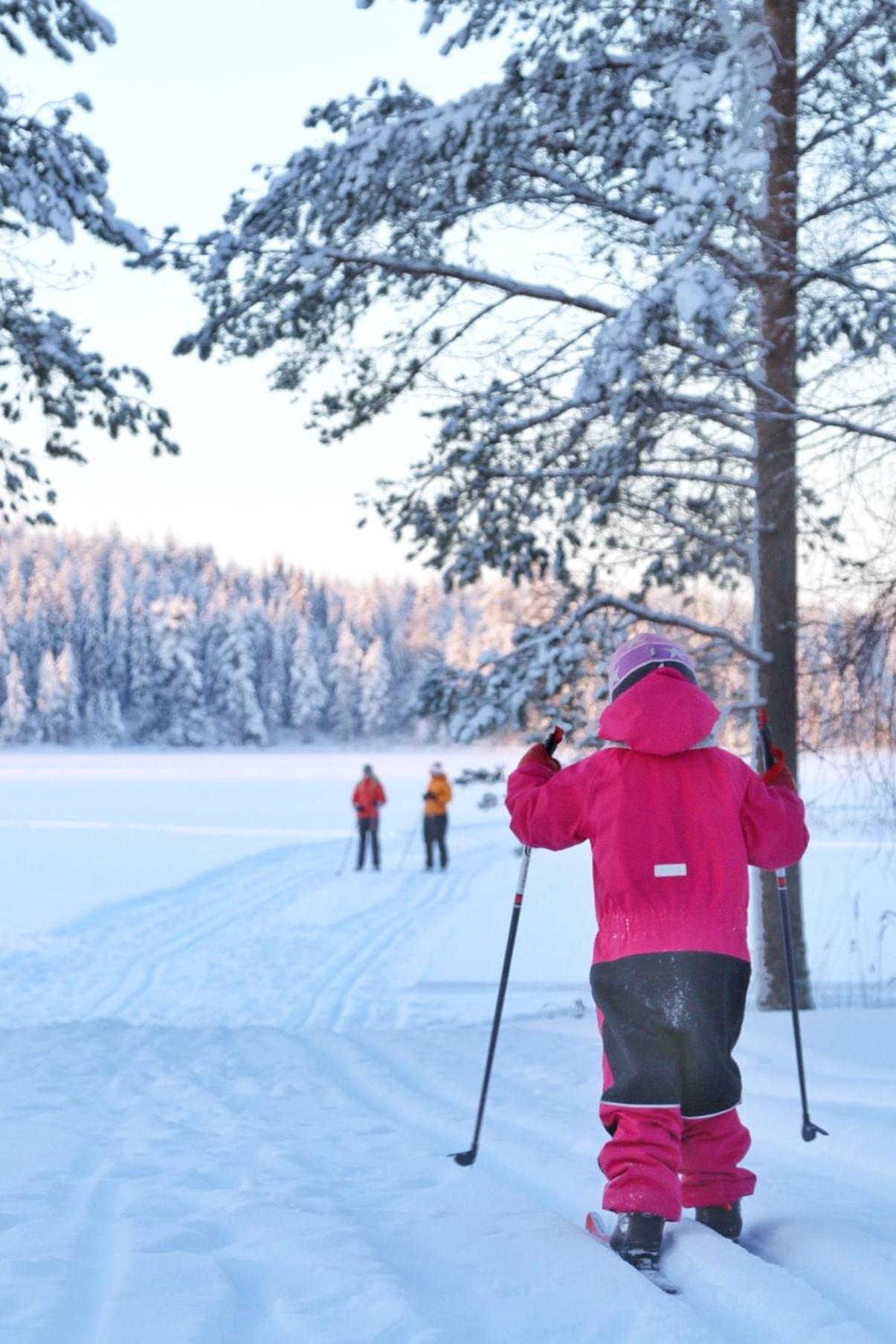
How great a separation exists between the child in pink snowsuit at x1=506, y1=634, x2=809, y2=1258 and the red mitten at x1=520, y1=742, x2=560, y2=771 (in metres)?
0.19

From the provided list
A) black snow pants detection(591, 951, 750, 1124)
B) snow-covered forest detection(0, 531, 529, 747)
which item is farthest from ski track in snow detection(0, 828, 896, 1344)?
snow-covered forest detection(0, 531, 529, 747)

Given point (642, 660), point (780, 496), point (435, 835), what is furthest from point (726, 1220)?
point (435, 835)

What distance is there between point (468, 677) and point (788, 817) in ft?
17.1

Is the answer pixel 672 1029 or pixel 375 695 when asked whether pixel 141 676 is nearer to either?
pixel 375 695

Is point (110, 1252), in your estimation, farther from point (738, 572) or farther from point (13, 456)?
point (738, 572)

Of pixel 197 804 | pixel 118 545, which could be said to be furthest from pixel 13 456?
pixel 118 545

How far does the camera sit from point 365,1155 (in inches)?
183

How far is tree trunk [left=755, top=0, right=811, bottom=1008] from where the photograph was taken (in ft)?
26.0

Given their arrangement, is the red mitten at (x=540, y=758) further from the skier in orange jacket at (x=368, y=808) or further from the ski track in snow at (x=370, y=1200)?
the skier in orange jacket at (x=368, y=808)

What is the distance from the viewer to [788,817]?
11.4 ft

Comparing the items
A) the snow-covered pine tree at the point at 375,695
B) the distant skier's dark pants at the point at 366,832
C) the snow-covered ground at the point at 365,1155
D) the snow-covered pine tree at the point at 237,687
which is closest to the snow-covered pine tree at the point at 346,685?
the snow-covered pine tree at the point at 375,695

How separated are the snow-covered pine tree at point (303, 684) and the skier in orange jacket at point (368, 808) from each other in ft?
261

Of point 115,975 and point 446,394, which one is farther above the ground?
point 446,394

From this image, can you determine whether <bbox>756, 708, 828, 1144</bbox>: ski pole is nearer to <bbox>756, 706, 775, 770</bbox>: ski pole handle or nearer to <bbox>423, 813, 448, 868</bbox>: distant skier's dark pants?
<bbox>756, 706, 775, 770</bbox>: ski pole handle
